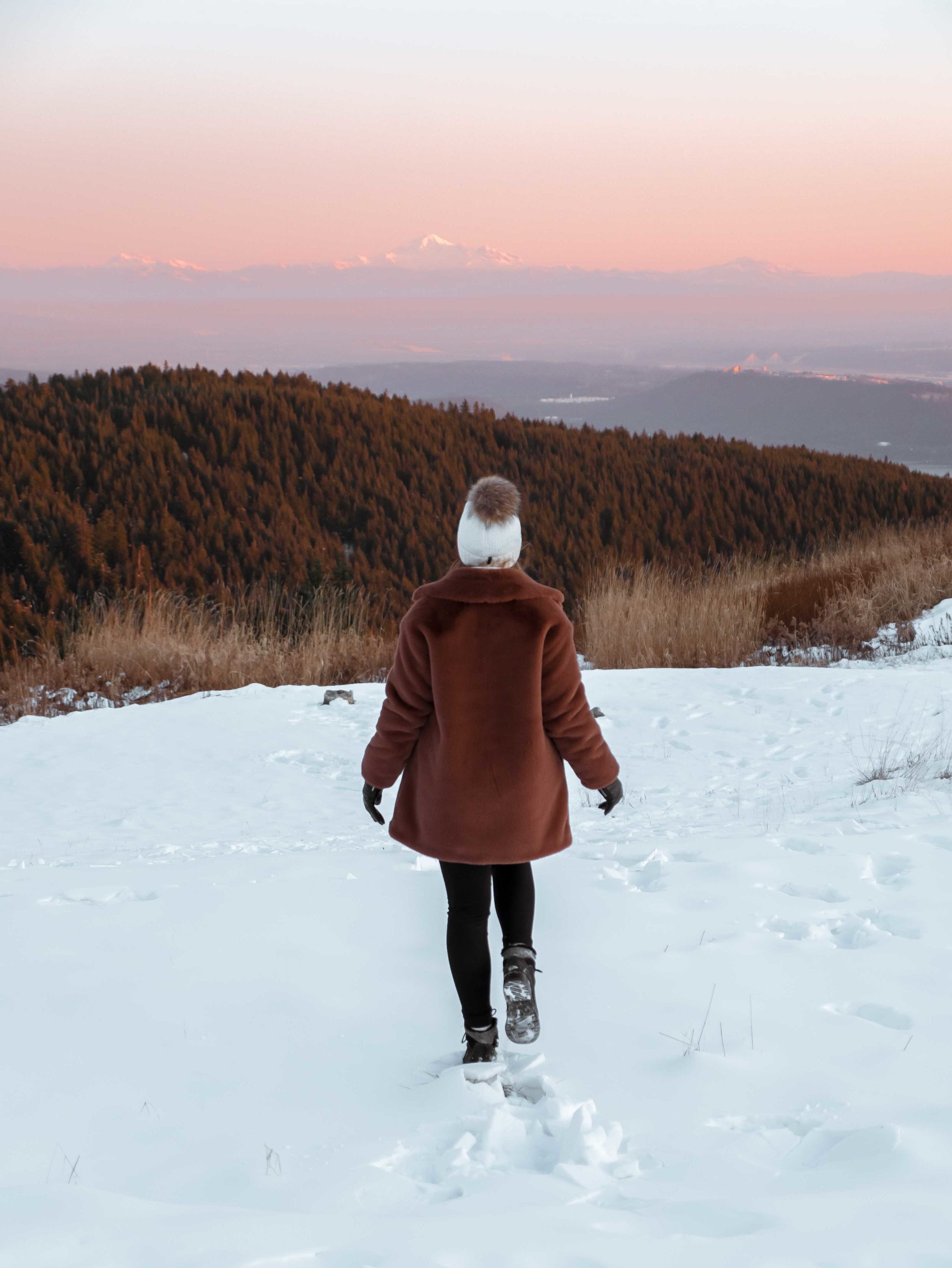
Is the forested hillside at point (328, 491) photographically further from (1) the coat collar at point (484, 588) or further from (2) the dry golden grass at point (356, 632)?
(1) the coat collar at point (484, 588)

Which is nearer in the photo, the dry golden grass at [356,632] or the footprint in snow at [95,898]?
the footprint in snow at [95,898]

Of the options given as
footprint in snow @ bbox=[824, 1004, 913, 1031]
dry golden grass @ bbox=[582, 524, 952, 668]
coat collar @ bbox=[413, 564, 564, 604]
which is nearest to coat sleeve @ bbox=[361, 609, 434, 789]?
coat collar @ bbox=[413, 564, 564, 604]

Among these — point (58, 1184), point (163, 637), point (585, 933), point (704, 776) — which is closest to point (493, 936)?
point (585, 933)

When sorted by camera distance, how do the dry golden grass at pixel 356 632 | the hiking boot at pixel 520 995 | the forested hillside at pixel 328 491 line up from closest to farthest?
the hiking boot at pixel 520 995 < the dry golden grass at pixel 356 632 < the forested hillside at pixel 328 491

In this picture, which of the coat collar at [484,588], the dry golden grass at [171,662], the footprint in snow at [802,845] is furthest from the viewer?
the dry golden grass at [171,662]

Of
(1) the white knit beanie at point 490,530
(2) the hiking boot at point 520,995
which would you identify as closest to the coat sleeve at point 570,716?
(1) the white knit beanie at point 490,530

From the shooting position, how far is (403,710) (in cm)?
235

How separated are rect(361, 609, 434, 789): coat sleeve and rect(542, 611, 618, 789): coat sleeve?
307mm

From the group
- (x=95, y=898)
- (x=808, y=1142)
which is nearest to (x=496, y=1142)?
(x=808, y=1142)

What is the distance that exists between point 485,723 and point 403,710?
0.75ft

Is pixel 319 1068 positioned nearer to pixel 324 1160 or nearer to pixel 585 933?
pixel 324 1160

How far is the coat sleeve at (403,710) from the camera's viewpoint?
2.28m

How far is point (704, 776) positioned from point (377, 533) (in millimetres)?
10239

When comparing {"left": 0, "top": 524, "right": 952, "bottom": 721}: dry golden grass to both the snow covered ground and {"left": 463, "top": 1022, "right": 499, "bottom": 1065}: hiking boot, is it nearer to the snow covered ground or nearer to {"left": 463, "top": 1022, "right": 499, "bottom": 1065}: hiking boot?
the snow covered ground
